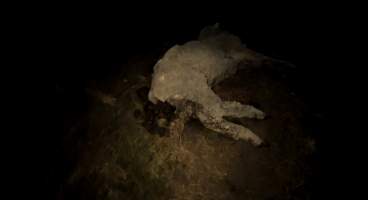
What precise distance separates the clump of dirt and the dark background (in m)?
0.24

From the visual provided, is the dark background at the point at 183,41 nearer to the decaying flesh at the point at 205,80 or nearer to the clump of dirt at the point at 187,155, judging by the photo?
the clump of dirt at the point at 187,155

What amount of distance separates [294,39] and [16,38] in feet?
15.9

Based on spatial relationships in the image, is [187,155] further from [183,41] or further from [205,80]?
[183,41]

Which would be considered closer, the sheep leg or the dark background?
the sheep leg

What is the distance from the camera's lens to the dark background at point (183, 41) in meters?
3.75

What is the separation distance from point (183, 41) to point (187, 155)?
2.47 metres

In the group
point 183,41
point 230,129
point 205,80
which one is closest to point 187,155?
point 230,129

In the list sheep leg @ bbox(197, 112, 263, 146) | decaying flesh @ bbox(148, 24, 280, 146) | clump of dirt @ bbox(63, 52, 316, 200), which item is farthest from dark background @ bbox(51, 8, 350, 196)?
sheep leg @ bbox(197, 112, 263, 146)

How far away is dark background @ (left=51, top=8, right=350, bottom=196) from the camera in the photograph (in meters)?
3.75

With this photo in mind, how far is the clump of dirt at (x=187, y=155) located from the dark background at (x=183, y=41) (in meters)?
0.24

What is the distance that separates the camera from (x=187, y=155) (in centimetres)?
354

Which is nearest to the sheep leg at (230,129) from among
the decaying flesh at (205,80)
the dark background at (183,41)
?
the decaying flesh at (205,80)

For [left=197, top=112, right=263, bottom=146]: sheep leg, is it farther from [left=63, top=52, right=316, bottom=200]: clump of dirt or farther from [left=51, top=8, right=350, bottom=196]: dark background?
[left=51, top=8, right=350, bottom=196]: dark background

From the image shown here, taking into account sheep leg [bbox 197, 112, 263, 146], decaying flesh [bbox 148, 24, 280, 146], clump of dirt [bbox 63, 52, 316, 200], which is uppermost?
decaying flesh [bbox 148, 24, 280, 146]
